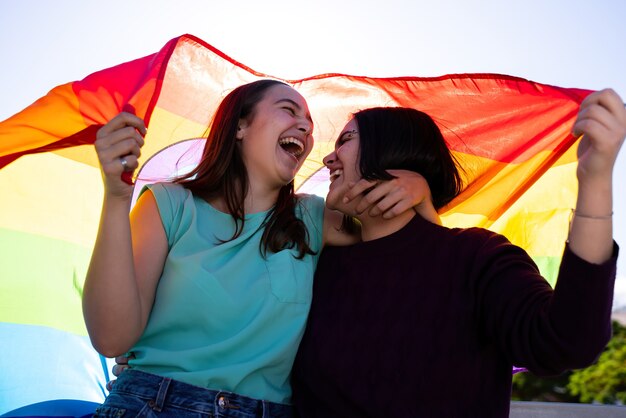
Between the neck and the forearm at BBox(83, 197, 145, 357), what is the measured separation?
723mm

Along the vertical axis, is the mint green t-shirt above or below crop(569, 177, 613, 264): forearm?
below

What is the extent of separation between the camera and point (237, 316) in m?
1.72

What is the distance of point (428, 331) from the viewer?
1614 millimetres

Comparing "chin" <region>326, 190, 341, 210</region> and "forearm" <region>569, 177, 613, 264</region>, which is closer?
"forearm" <region>569, 177, 613, 264</region>

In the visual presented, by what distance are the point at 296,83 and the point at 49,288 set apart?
1.14 m

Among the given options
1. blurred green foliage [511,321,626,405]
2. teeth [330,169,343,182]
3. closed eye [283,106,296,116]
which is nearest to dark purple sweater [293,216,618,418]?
teeth [330,169,343,182]

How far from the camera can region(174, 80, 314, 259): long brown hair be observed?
6.33 feet

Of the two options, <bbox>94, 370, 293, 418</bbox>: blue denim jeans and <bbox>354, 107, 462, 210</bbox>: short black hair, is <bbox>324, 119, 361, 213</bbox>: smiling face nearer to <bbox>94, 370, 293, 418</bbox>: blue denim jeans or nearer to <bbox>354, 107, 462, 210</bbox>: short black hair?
<bbox>354, 107, 462, 210</bbox>: short black hair

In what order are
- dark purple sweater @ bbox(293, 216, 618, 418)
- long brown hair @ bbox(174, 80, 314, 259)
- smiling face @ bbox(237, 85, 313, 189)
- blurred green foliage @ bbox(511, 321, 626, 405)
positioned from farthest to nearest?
blurred green foliage @ bbox(511, 321, 626, 405)
smiling face @ bbox(237, 85, 313, 189)
long brown hair @ bbox(174, 80, 314, 259)
dark purple sweater @ bbox(293, 216, 618, 418)

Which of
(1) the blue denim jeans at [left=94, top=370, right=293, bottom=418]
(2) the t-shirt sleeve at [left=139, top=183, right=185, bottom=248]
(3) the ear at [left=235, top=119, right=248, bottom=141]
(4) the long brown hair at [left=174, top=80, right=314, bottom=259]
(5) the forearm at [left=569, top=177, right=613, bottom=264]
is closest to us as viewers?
(5) the forearm at [left=569, top=177, right=613, bottom=264]

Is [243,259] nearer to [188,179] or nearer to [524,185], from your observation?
[188,179]

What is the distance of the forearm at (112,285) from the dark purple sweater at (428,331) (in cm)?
50

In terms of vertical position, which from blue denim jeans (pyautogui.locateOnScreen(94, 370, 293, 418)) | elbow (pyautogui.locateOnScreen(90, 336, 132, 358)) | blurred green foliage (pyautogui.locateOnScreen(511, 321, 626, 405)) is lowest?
blurred green foliage (pyautogui.locateOnScreen(511, 321, 626, 405))

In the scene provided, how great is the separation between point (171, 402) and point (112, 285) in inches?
13.2
